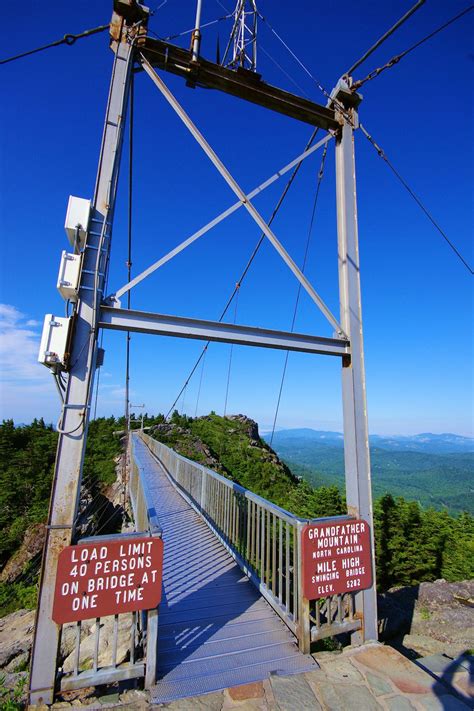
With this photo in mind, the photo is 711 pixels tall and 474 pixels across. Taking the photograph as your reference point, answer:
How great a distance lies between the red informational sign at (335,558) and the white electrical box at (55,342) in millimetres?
2555

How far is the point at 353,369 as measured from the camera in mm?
3881

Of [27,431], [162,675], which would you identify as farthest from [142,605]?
[27,431]

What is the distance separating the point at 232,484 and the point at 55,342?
132 inches

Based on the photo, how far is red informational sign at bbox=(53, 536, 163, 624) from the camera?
8.05 ft

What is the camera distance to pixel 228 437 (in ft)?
100

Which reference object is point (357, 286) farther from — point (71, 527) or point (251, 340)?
point (71, 527)

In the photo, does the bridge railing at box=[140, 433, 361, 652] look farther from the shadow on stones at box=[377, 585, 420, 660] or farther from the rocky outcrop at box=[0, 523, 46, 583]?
the rocky outcrop at box=[0, 523, 46, 583]

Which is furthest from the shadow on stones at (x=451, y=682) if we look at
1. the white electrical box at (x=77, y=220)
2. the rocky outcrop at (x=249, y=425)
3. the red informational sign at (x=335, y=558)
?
the rocky outcrop at (x=249, y=425)

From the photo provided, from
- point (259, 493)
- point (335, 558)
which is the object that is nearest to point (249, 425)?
point (259, 493)

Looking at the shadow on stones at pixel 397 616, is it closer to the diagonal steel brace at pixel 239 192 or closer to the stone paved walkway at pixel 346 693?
the stone paved walkway at pixel 346 693

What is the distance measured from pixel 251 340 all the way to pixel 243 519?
2.76m

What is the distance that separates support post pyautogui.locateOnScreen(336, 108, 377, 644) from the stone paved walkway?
0.60m

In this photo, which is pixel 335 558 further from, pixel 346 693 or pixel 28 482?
pixel 28 482

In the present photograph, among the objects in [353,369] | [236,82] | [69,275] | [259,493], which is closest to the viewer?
[69,275]
